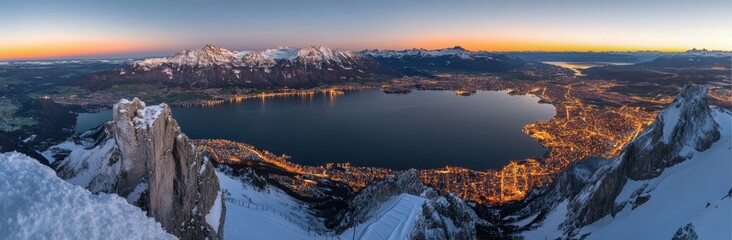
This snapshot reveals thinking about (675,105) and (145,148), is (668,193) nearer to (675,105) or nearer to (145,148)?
(675,105)

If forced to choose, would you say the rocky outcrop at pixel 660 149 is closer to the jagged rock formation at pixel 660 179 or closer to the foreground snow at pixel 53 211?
the jagged rock formation at pixel 660 179

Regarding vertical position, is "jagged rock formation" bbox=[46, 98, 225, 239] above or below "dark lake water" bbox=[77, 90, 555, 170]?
above

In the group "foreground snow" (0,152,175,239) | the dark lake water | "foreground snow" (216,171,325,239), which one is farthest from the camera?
the dark lake water

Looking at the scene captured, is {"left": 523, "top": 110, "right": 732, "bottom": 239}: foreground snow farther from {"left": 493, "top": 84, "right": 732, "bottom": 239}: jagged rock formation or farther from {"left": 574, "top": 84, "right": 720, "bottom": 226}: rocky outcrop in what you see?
{"left": 574, "top": 84, "right": 720, "bottom": 226}: rocky outcrop

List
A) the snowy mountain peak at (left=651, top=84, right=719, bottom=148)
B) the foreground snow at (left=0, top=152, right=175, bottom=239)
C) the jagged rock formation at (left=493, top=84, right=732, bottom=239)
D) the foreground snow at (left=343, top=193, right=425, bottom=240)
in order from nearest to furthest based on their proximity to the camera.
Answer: the foreground snow at (left=0, top=152, right=175, bottom=239), the foreground snow at (left=343, top=193, right=425, bottom=240), the jagged rock formation at (left=493, top=84, right=732, bottom=239), the snowy mountain peak at (left=651, top=84, right=719, bottom=148)

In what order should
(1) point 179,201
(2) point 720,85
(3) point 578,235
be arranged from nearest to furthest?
1. (1) point 179,201
2. (3) point 578,235
3. (2) point 720,85

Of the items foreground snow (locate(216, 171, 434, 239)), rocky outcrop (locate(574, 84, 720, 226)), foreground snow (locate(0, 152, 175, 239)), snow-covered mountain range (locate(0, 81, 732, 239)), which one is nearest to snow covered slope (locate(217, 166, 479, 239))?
foreground snow (locate(216, 171, 434, 239))

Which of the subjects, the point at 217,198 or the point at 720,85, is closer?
the point at 217,198

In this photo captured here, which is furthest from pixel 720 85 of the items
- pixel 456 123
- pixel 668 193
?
pixel 668 193
